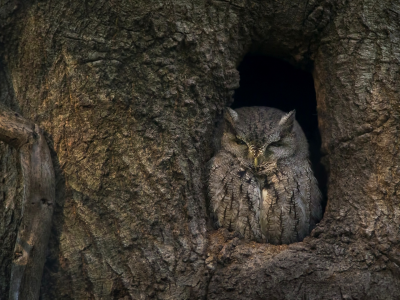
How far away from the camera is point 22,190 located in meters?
1.98

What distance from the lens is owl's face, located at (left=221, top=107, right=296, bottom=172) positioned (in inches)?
96.1

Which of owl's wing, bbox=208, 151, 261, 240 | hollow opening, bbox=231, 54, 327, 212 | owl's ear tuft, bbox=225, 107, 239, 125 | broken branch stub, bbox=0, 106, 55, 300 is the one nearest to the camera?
broken branch stub, bbox=0, 106, 55, 300

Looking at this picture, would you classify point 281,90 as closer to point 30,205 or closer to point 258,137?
point 258,137

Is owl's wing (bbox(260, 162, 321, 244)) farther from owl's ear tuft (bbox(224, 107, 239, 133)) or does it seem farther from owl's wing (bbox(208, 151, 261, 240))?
owl's ear tuft (bbox(224, 107, 239, 133))

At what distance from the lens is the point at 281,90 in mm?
3375

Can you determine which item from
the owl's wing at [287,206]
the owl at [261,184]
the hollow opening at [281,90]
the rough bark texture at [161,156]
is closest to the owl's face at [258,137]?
the owl at [261,184]

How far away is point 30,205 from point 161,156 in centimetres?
67

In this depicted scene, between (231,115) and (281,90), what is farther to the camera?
(281,90)

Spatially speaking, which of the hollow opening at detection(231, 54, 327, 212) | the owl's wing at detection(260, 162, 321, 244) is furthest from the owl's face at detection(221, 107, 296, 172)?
the hollow opening at detection(231, 54, 327, 212)

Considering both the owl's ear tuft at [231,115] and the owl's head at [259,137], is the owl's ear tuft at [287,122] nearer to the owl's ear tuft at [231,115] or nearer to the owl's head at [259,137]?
the owl's head at [259,137]

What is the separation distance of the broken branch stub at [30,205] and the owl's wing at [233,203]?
0.92 meters

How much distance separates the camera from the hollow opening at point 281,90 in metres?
3.21

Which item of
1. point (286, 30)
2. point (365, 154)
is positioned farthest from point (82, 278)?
point (286, 30)

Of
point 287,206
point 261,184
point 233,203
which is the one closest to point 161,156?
point 233,203
